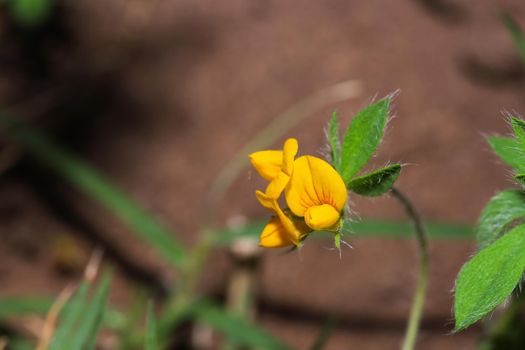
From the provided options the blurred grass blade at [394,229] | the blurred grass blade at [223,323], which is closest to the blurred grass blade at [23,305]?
the blurred grass blade at [223,323]

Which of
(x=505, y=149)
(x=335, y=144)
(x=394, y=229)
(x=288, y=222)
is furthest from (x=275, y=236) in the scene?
(x=394, y=229)

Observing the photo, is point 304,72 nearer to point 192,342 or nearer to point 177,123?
point 177,123

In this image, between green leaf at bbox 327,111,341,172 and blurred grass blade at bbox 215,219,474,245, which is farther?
blurred grass blade at bbox 215,219,474,245

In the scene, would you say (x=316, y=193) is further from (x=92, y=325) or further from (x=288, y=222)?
(x=92, y=325)

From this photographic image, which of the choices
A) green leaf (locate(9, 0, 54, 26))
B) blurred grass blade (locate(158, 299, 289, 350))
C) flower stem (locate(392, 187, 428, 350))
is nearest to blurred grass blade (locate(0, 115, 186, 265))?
blurred grass blade (locate(158, 299, 289, 350))

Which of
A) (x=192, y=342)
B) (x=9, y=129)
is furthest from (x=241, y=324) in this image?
(x=9, y=129)

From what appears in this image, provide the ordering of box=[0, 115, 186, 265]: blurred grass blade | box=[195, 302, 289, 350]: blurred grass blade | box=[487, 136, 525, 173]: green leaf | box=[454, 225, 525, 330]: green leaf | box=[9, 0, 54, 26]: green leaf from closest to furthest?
box=[454, 225, 525, 330]: green leaf → box=[487, 136, 525, 173]: green leaf → box=[195, 302, 289, 350]: blurred grass blade → box=[0, 115, 186, 265]: blurred grass blade → box=[9, 0, 54, 26]: green leaf

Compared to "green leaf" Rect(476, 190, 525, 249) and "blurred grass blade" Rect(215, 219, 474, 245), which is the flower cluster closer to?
"green leaf" Rect(476, 190, 525, 249)
